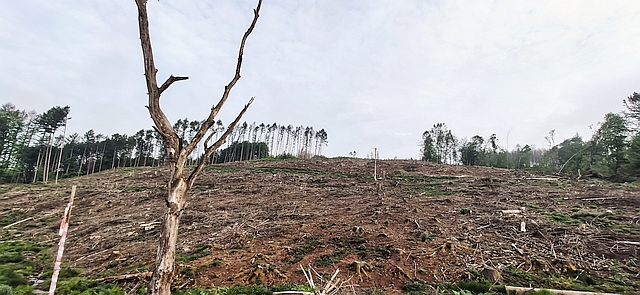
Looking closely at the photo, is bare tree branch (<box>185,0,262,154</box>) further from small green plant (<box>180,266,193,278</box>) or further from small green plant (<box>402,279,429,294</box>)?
small green plant (<box>402,279,429,294</box>)

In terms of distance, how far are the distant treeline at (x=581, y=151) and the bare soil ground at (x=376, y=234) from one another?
864cm

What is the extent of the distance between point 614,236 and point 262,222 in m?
10.5

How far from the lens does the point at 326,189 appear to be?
723 inches

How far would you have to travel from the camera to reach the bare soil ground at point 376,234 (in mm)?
6387

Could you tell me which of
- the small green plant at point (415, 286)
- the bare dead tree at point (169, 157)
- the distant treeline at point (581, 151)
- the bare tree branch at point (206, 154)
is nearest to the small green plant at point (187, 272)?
the bare dead tree at point (169, 157)

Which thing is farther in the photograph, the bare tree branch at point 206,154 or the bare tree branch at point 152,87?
the bare tree branch at point 206,154

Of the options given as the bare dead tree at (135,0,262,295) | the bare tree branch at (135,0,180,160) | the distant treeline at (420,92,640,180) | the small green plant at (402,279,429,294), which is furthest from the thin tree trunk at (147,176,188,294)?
the distant treeline at (420,92,640,180)

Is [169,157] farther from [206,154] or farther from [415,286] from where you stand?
[415,286]

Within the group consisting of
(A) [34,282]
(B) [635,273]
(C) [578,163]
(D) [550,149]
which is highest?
(D) [550,149]

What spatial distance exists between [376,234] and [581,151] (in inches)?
1210

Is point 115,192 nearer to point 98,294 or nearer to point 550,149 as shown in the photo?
point 98,294

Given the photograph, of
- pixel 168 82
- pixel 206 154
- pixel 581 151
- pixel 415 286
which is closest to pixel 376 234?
pixel 415 286

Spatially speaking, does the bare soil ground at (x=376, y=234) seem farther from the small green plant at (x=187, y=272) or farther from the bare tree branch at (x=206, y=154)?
the bare tree branch at (x=206, y=154)

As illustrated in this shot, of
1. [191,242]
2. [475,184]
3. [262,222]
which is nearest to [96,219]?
[191,242]
